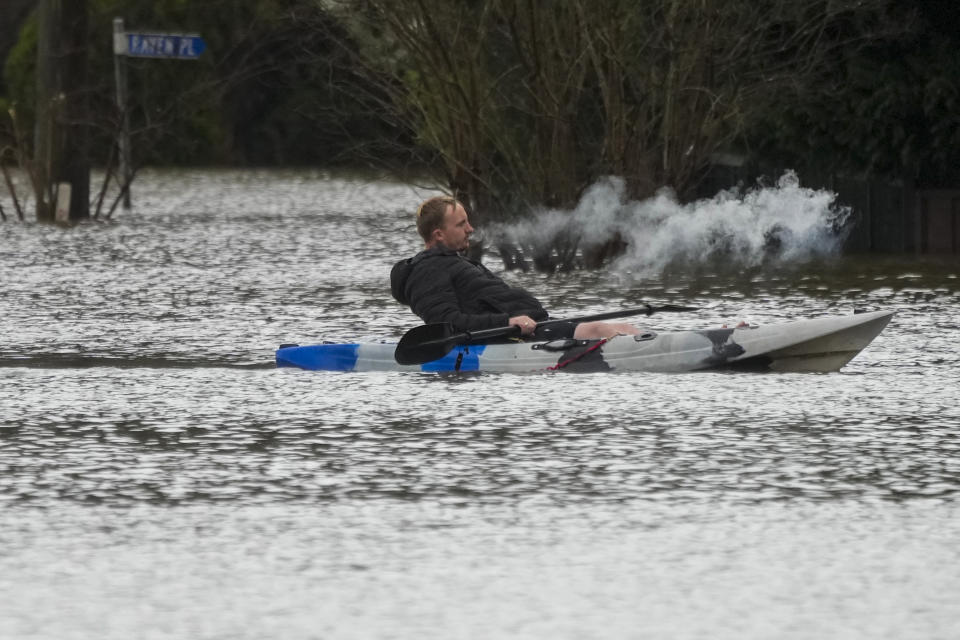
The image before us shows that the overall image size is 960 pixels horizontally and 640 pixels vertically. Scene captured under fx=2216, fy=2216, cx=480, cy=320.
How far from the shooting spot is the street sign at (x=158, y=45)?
3253 cm

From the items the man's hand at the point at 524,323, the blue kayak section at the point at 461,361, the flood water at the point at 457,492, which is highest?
the man's hand at the point at 524,323

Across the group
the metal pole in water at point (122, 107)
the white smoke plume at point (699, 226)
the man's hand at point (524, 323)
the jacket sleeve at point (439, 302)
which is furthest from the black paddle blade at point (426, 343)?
the metal pole in water at point (122, 107)

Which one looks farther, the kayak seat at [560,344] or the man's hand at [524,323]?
the man's hand at [524,323]

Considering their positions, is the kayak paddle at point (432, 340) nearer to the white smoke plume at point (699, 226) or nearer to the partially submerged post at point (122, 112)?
the white smoke plume at point (699, 226)

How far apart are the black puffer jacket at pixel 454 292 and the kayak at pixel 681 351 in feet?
0.59

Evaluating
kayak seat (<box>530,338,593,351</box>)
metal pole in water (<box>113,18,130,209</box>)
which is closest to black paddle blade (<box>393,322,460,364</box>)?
kayak seat (<box>530,338,593,351</box>)

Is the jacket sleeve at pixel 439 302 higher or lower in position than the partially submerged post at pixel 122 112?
lower

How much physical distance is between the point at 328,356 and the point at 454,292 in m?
0.76

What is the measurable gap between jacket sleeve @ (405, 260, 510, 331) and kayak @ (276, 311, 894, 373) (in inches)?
5.3

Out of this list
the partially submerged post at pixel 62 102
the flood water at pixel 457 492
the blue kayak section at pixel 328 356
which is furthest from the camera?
the partially submerged post at pixel 62 102

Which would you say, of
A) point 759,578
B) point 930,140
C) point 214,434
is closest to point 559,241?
point 930,140

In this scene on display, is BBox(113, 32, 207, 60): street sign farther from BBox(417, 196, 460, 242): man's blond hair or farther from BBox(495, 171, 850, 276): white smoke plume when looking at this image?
BBox(417, 196, 460, 242): man's blond hair

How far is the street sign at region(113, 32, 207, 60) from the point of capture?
1281 inches

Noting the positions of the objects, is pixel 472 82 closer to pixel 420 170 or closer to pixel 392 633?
pixel 420 170
